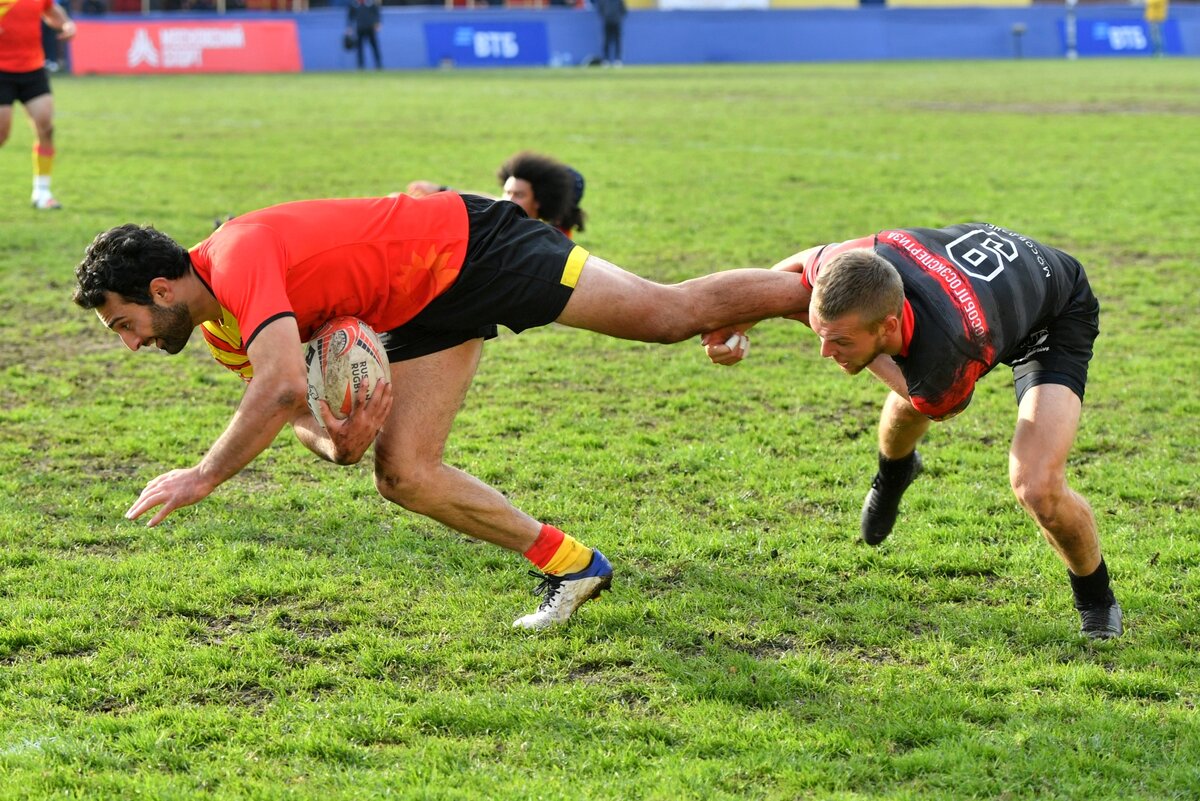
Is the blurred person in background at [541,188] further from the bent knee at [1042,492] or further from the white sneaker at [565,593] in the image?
the bent knee at [1042,492]

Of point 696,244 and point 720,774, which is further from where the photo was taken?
point 696,244

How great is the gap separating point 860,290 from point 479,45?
120ft

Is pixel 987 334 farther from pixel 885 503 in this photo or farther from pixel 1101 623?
pixel 885 503

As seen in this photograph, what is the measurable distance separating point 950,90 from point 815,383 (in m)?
23.2

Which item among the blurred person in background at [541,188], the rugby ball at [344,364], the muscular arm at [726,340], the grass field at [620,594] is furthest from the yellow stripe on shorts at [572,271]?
the blurred person in background at [541,188]

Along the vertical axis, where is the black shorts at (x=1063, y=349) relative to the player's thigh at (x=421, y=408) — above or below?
above

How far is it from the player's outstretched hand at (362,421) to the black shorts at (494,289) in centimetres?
42

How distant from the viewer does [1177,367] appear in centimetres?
879

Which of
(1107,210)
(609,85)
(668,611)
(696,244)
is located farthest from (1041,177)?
(609,85)

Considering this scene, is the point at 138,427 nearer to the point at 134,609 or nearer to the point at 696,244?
the point at 134,609

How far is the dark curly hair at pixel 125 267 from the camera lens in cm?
457

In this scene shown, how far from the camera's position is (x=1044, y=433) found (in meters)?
4.88

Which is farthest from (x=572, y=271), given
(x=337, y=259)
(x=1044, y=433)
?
(x=1044, y=433)

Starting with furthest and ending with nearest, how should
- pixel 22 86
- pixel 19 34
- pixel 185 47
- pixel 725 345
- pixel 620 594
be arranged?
1. pixel 185 47
2. pixel 22 86
3. pixel 19 34
4. pixel 725 345
5. pixel 620 594
